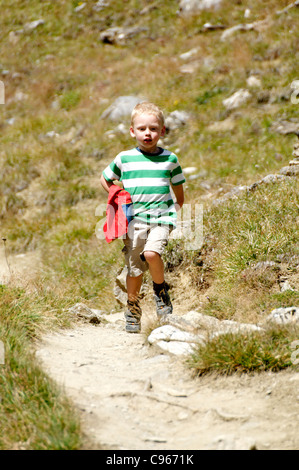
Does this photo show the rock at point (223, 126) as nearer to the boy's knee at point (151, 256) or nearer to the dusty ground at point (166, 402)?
the boy's knee at point (151, 256)

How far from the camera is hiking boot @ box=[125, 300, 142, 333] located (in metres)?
4.70

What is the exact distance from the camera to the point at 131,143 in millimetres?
10883

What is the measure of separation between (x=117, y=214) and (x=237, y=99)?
282 inches

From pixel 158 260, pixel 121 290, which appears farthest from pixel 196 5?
pixel 158 260

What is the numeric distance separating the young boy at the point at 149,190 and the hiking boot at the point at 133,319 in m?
0.33

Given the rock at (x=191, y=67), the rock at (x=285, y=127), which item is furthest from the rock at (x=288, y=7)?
the rock at (x=285, y=127)

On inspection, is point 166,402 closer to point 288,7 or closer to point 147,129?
point 147,129

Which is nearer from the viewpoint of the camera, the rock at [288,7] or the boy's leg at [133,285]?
the boy's leg at [133,285]

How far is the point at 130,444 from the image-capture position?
8.27 ft

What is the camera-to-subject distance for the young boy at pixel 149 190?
4375mm

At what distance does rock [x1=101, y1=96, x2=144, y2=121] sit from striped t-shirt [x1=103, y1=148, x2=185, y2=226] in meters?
7.60

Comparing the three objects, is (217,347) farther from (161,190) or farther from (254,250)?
(254,250)

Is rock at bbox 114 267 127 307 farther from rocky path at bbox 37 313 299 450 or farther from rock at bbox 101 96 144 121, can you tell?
rock at bbox 101 96 144 121
